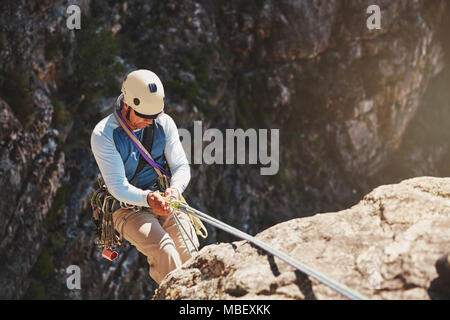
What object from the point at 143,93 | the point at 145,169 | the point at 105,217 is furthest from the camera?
the point at 105,217

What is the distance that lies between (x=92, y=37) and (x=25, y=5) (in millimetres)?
3540

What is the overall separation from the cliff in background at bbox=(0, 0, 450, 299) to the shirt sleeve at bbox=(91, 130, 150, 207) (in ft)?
30.7

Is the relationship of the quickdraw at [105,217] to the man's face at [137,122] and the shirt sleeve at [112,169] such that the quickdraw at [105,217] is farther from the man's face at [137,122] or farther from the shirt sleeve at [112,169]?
the man's face at [137,122]

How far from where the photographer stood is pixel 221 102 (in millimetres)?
23359

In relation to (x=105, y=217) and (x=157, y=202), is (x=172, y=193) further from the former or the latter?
(x=105, y=217)

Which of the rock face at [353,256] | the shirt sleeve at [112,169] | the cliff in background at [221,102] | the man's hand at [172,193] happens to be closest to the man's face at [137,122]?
the shirt sleeve at [112,169]

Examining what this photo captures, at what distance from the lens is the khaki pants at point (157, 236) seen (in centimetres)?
482

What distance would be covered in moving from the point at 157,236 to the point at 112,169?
0.93 metres

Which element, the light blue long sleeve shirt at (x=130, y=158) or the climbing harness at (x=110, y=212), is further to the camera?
the climbing harness at (x=110, y=212)

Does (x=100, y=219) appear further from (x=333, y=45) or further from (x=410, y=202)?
(x=333, y=45)

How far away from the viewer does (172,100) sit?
62.7 feet

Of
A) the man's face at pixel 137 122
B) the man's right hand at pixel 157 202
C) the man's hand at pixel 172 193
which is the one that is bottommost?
the man's right hand at pixel 157 202

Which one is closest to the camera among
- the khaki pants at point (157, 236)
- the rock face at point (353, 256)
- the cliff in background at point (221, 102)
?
the rock face at point (353, 256)

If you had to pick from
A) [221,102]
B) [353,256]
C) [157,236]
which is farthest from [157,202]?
[221,102]
